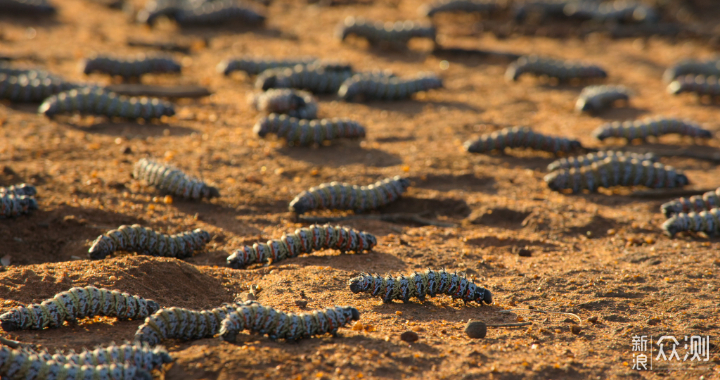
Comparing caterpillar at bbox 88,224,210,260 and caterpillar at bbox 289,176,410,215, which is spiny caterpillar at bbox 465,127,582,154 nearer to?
caterpillar at bbox 289,176,410,215

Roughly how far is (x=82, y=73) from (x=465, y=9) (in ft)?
31.0

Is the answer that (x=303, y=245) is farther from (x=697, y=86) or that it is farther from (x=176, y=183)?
(x=697, y=86)

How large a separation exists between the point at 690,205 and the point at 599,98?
400cm

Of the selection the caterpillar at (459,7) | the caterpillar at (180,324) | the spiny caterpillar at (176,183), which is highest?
the caterpillar at (459,7)

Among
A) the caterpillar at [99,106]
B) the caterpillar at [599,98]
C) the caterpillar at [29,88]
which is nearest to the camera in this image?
the caterpillar at [99,106]

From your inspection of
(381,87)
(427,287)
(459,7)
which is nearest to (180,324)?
(427,287)

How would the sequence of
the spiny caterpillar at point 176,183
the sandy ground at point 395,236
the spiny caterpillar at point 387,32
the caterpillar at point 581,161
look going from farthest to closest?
1. the spiny caterpillar at point 387,32
2. the caterpillar at point 581,161
3. the spiny caterpillar at point 176,183
4. the sandy ground at point 395,236

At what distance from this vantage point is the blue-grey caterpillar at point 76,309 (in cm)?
389

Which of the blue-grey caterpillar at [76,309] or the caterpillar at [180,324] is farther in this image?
the blue-grey caterpillar at [76,309]

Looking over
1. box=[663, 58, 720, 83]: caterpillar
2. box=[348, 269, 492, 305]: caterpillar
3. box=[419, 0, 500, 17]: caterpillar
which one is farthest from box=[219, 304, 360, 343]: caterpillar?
box=[419, 0, 500, 17]: caterpillar

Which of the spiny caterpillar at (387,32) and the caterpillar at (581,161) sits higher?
Answer: the spiny caterpillar at (387,32)

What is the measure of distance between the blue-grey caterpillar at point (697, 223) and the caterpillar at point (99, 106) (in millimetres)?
6041

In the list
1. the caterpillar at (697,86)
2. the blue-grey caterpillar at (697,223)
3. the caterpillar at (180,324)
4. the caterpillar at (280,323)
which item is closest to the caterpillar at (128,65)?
the caterpillar at (180,324)

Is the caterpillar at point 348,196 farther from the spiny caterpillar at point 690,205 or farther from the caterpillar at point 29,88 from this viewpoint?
the caterpillar at point 29,88
